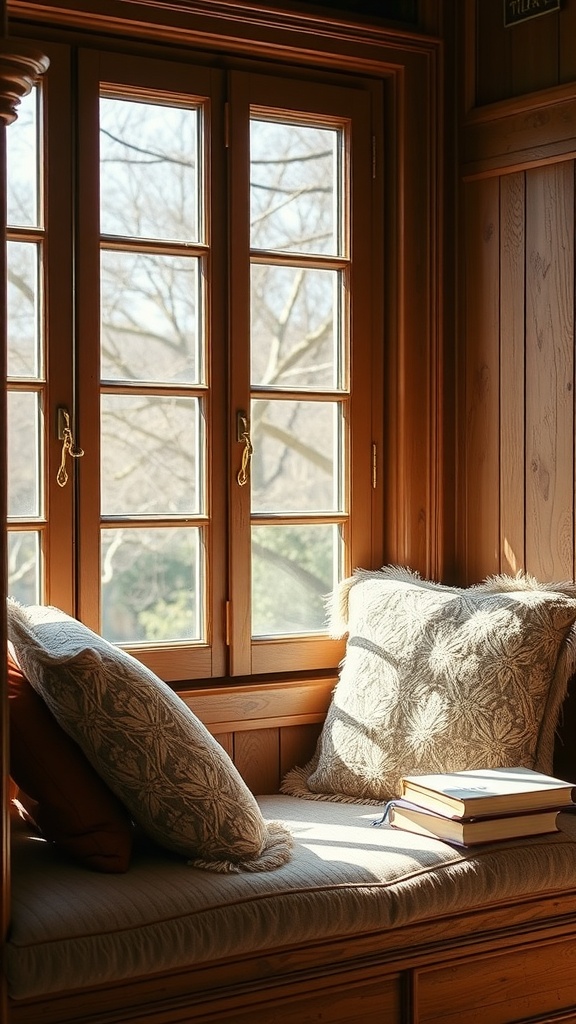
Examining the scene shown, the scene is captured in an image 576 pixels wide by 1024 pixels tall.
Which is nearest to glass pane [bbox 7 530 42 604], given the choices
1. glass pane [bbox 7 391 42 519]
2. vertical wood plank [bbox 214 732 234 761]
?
glass pane [bbox 7 391 42 519]

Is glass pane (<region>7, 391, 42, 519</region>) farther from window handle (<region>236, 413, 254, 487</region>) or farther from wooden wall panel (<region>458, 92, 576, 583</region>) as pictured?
wooden wall panel (<region>458, 92, 576, 583</region>)

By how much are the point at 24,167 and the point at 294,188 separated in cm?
72

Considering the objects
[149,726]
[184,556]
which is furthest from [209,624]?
[149,726]

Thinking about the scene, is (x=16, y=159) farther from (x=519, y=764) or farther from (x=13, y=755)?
(x=519, y=764)

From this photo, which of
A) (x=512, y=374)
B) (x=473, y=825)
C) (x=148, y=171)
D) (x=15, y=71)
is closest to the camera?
(x=15, y=71)

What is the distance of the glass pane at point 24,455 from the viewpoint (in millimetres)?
2793

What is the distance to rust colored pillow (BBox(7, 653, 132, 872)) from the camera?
2.18 meters

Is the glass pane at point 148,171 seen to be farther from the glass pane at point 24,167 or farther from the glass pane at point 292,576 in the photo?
the glass pane at point 292,576

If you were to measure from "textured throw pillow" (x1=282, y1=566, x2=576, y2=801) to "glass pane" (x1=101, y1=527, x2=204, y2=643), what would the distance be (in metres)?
0.43

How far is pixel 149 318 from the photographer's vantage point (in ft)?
9.72

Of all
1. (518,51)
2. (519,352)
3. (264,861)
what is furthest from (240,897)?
(518,51)

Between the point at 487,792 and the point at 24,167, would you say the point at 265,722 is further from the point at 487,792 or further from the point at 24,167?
the point at 24,167

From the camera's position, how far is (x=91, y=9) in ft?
9.23

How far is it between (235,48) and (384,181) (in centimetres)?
54
